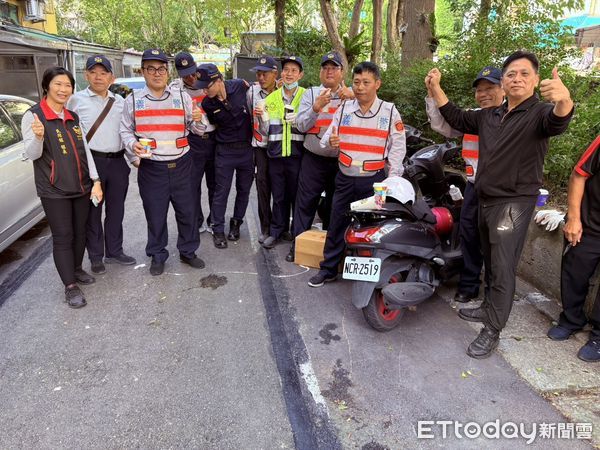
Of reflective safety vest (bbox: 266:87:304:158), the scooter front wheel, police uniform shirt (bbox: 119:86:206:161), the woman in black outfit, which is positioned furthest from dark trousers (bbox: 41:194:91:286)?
the scooter front wheel

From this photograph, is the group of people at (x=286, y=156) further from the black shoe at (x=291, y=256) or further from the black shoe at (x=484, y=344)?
the black shoe at (x=291, y=256)

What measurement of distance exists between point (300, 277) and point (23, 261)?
2.98m

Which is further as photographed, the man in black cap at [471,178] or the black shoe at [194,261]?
the black shoe at [194,261]

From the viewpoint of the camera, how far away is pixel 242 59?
16906 millimetres

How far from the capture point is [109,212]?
4559mm

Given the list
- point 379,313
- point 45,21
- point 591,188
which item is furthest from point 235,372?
point 45,21

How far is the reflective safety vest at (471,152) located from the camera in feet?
12.1

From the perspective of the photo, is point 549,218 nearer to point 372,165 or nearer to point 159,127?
point 372,165

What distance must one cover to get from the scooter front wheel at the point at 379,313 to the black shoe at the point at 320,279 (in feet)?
2.93

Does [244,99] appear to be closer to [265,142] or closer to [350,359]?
[265,142]

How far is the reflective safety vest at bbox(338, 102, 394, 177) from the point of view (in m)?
3.76

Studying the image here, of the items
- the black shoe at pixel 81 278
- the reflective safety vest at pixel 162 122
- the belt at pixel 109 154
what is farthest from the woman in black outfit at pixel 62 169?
the reflective safety vest at pixel 162 122

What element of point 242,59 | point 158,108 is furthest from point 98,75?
point 242,59

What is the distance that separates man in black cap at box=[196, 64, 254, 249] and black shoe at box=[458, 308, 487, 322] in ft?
8.92
